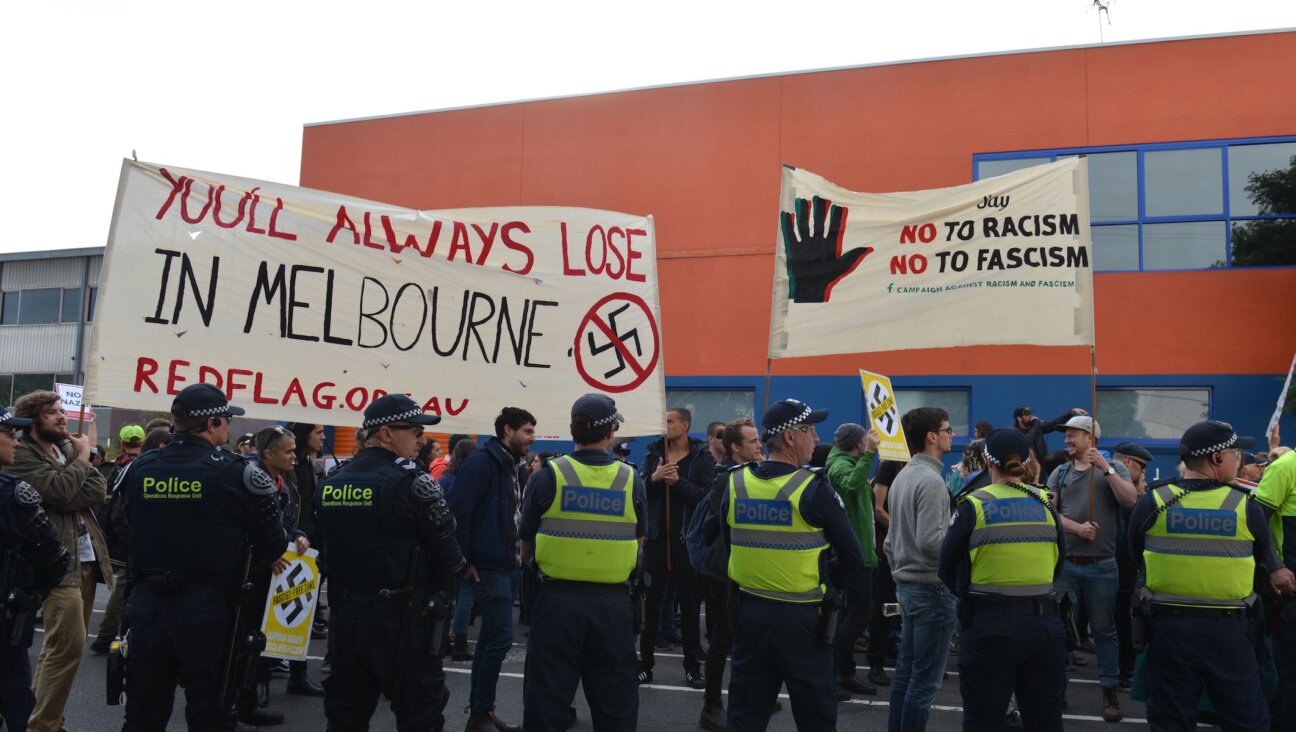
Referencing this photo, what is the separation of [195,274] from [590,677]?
3.56 metres

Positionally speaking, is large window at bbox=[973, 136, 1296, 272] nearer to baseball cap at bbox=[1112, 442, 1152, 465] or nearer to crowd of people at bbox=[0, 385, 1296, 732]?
baseball cap at bbox=[1112, 442, 1152, 465]

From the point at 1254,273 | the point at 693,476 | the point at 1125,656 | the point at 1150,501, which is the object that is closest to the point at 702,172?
the point at 1254,273

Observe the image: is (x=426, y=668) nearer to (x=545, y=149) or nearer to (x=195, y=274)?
(x=195, y=274)

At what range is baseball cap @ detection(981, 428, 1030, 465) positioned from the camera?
559 centimetres

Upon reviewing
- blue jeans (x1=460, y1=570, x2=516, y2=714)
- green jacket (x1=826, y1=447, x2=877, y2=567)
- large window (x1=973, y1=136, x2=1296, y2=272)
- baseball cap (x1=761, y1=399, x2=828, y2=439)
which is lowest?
blue jeans (x1=460, y1=570, x2=516, y2=714)

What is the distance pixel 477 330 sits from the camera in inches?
284

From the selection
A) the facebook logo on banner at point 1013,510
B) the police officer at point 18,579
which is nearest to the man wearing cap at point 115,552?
the police officer at point 18,579

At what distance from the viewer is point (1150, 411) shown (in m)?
16.3

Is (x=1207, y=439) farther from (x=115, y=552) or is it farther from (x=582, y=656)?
(x=115, y=552)

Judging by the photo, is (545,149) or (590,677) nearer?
(590,677)

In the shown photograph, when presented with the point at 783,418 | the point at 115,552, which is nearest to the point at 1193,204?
the point at 783,418

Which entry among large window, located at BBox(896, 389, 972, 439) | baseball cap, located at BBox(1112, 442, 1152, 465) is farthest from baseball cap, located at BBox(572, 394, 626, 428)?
large window, located at BBox(896, 389, 972, 439)

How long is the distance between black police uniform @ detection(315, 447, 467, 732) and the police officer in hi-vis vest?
3917 mm

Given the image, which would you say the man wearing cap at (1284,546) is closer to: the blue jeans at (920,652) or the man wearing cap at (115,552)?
the blue jeans at (920,652)
